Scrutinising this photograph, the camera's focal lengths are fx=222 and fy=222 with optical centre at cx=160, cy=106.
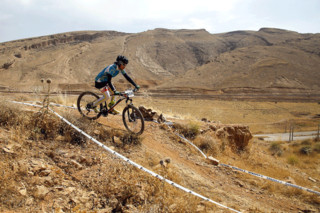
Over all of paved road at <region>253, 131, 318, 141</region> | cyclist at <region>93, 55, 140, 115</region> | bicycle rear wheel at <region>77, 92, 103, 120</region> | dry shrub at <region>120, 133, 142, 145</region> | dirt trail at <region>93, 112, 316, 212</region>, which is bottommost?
paved road at <region>253, 131, 318, 141</region>

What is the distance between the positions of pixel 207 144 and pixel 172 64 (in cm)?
7532

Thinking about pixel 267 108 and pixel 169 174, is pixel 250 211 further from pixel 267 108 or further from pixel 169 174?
pixel 267 108

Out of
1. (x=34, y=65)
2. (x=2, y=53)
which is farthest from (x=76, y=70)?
(x=2, y=53)

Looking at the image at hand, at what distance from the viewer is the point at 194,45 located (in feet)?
309

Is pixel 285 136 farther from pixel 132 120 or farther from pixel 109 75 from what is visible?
pixel 109 75

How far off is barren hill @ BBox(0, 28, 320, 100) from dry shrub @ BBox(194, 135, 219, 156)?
1490 inches

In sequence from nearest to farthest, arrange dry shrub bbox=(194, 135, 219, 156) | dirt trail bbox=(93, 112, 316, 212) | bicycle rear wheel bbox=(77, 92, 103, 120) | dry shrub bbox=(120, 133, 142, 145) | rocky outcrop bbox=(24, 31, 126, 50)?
dirt trail bbox=(93, 112, 316, 212)
dry shrub bbox=(120, 133, 142, 145)
bicycle rear wheel bbox=(77, 92, 103, 120)
dry shrub bbox=(194, 135, 219, 156)
rocky outcrop bbox=(24, 31, 126, 50)

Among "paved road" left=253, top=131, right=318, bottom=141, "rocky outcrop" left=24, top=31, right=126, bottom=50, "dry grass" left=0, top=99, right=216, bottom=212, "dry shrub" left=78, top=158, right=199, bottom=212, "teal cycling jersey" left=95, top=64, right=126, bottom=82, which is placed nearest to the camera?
"dry grass" left=0, top=99, right=216, bottom=212

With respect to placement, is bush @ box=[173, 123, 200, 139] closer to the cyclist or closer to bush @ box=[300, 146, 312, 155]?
the cyclist

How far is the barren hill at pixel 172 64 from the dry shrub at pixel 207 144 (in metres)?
37.9

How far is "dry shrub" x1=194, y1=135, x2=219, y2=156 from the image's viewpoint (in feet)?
25.3

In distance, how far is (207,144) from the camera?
7.86m

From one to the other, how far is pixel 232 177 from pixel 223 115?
25.5m

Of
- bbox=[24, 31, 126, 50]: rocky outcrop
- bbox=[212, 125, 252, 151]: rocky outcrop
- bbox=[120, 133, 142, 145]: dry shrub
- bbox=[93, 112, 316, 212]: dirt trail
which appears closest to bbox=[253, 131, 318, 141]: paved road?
bbox=[212, 125, 252, 151]: rocky outcrop
